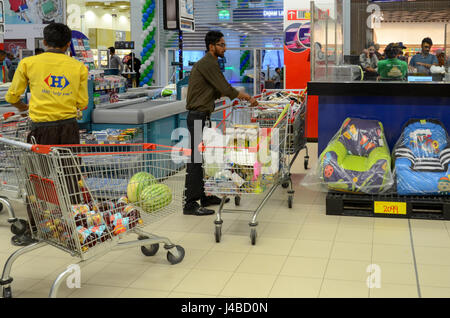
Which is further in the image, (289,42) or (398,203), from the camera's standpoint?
(289,42)

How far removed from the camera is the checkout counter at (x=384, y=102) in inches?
229

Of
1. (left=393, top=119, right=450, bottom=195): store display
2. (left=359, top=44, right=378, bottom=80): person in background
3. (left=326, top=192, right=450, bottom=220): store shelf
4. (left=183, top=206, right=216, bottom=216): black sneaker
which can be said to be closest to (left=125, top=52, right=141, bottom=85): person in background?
(left=359, top=44, right=378, bottom=80): person in background

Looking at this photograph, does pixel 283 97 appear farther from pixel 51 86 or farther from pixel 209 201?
pixel 51 86

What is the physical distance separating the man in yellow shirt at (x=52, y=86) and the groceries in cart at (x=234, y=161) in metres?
1.11

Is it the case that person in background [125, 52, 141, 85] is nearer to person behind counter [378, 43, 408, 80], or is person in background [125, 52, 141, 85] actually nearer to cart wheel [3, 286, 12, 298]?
person behind counter [378, 43, 408, 80]

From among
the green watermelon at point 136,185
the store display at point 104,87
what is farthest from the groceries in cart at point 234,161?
the store display at point 104,87

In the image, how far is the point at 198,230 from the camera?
5.13 m

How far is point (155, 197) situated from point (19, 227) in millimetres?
1722

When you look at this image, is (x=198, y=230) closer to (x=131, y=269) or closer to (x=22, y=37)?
(x=131, y=269)

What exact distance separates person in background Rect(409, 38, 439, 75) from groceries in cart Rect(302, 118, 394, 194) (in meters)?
2.29

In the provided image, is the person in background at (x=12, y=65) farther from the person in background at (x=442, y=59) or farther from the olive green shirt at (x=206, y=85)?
the person in background at (x=442, y=59)

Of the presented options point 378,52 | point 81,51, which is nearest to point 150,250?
point 81,51

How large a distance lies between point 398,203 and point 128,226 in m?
2.73

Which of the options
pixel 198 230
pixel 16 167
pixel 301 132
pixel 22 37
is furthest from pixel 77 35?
pixel 22 37
